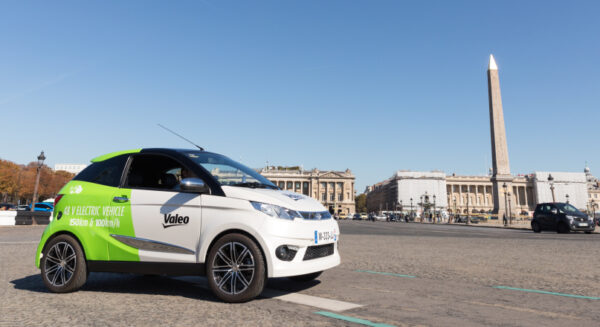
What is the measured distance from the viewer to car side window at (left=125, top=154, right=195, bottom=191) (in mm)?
4723

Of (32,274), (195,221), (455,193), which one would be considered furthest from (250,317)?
(455,193)

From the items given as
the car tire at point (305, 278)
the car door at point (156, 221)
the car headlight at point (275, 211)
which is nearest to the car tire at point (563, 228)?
the car tire at point (305, 278)

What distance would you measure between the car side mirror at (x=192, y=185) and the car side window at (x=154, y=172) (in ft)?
1.85

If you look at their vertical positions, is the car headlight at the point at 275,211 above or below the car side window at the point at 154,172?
below

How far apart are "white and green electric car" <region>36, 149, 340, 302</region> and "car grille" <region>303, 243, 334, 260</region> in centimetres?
1

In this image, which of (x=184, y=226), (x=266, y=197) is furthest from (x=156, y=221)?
→ (x=266, y=197)

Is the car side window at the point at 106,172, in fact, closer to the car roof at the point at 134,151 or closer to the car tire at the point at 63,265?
the car roof at the point at 134,151

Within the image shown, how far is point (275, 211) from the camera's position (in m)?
3.96

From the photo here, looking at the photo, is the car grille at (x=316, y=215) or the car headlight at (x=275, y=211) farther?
the car grille at (x=316, y=215)

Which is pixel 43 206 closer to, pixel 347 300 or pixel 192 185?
pixel 192 185

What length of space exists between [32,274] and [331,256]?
15.5 ft

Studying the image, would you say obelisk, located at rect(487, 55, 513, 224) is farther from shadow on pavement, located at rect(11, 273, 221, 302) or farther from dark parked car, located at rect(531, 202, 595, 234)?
shadow on pavement, located at rect(11, 273, 221, 302)

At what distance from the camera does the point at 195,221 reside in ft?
13.7

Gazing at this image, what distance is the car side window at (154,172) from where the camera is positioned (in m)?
4.72
